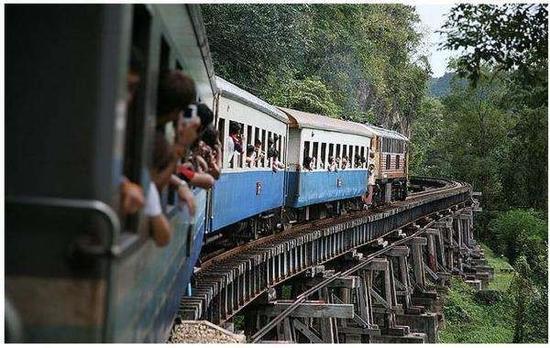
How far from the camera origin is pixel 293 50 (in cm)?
3291

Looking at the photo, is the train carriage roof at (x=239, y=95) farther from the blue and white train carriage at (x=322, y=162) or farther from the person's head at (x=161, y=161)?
the person's head at (x=161, y=161)

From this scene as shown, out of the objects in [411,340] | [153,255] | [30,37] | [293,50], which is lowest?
[411,340]

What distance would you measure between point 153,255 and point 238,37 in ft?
89.3

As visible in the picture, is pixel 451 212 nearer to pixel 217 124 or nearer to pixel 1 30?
pixel 217 124

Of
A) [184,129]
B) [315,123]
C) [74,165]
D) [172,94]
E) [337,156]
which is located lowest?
[74,165]

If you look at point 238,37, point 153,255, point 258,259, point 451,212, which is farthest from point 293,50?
point 153,255

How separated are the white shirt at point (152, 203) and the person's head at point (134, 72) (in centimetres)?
36

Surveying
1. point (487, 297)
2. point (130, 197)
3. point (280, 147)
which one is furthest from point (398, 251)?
point (130, 197)

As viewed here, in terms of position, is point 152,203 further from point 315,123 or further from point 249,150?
point 315,123

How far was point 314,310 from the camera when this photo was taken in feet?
49.9

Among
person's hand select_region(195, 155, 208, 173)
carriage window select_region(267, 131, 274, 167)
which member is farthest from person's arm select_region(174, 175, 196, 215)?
carriage window select_region(267, 131, 274, 167)

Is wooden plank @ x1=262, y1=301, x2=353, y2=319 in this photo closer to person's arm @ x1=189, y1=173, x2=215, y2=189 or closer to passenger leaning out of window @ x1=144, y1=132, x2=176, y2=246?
person's arm @ x1=189, y1=173, x2=215, y2=189

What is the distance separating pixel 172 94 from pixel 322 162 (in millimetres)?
16899

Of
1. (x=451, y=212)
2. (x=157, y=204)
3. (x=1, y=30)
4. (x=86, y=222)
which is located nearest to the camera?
(x=86, y=222)
